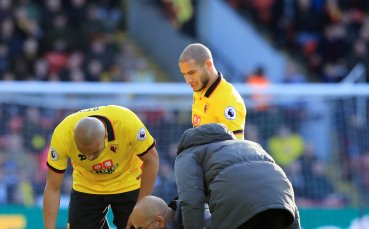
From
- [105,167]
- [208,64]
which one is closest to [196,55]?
[208,64]

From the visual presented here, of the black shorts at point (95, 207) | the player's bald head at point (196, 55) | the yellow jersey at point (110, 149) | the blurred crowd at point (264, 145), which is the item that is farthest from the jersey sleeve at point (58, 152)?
the blurred crowd at point (264, 145)

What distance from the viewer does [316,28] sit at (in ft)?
57.9

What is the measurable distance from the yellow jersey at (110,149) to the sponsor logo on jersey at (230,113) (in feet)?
2.11

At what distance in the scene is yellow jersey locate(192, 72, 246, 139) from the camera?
7.55m

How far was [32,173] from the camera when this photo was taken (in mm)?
11609

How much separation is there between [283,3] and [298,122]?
6.13 m

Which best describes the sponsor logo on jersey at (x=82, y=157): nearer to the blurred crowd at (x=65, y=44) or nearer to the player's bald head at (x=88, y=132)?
the player's bald head at (x=88, y=132)

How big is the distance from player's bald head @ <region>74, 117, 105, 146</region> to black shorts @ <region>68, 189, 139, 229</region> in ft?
3.86

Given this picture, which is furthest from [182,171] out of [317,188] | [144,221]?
[317,188]

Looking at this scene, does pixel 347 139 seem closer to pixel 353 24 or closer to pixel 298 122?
pixel 298 122

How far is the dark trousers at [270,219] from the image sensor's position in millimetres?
5961

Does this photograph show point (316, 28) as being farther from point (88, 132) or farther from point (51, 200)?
point (88, 132)

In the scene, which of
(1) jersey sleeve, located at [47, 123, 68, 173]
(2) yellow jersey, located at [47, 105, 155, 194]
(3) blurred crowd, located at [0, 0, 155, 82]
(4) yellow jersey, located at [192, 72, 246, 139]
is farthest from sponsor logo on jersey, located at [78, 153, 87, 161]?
(3) blurred crowd, located at [0, 0, 155, 82]

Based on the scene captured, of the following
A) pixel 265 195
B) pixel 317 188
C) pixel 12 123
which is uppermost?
pixel 265 195
